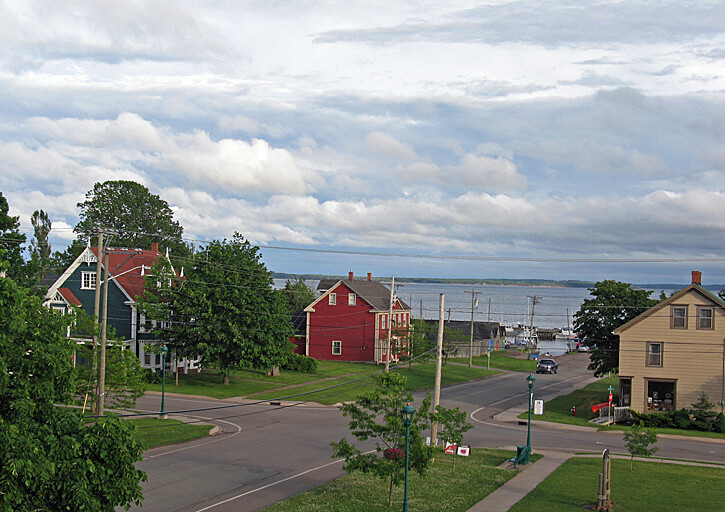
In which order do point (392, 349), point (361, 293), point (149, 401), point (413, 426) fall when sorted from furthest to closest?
point (361, 293) → point (392, 349) → point (149, 401) → point (413, 426)

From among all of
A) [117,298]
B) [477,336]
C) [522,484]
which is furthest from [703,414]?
[477,336]

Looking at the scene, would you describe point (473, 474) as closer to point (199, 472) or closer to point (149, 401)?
point (199, 472)

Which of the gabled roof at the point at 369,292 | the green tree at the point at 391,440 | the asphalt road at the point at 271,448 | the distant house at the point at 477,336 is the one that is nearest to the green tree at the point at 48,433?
the asphalt road at the point at 271,448

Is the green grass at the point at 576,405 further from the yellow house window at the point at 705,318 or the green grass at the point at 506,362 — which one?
the green grass at the point at 506,362

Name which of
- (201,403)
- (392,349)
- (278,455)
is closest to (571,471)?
(278,455)

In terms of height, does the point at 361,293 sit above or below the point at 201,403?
above

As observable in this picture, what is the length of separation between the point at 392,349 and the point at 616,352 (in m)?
22.8

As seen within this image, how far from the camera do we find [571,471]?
97.2ft

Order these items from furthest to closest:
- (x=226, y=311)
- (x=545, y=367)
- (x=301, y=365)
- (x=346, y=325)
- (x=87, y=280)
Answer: (x=545, y=367) < (x=346, y=325) < (x=301, y=365) < (x=87, y=280) < (x=226, y=311)

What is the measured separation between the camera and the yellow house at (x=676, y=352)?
45844 millimetres

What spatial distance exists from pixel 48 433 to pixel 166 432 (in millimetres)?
23670

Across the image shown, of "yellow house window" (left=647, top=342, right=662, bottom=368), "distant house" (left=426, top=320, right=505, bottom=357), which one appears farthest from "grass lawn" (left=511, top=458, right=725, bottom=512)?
"distant house" (left=426, top=320, right=505, bottom=357)

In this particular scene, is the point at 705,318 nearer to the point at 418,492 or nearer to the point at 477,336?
the point at 418,492

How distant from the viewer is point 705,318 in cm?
4638
